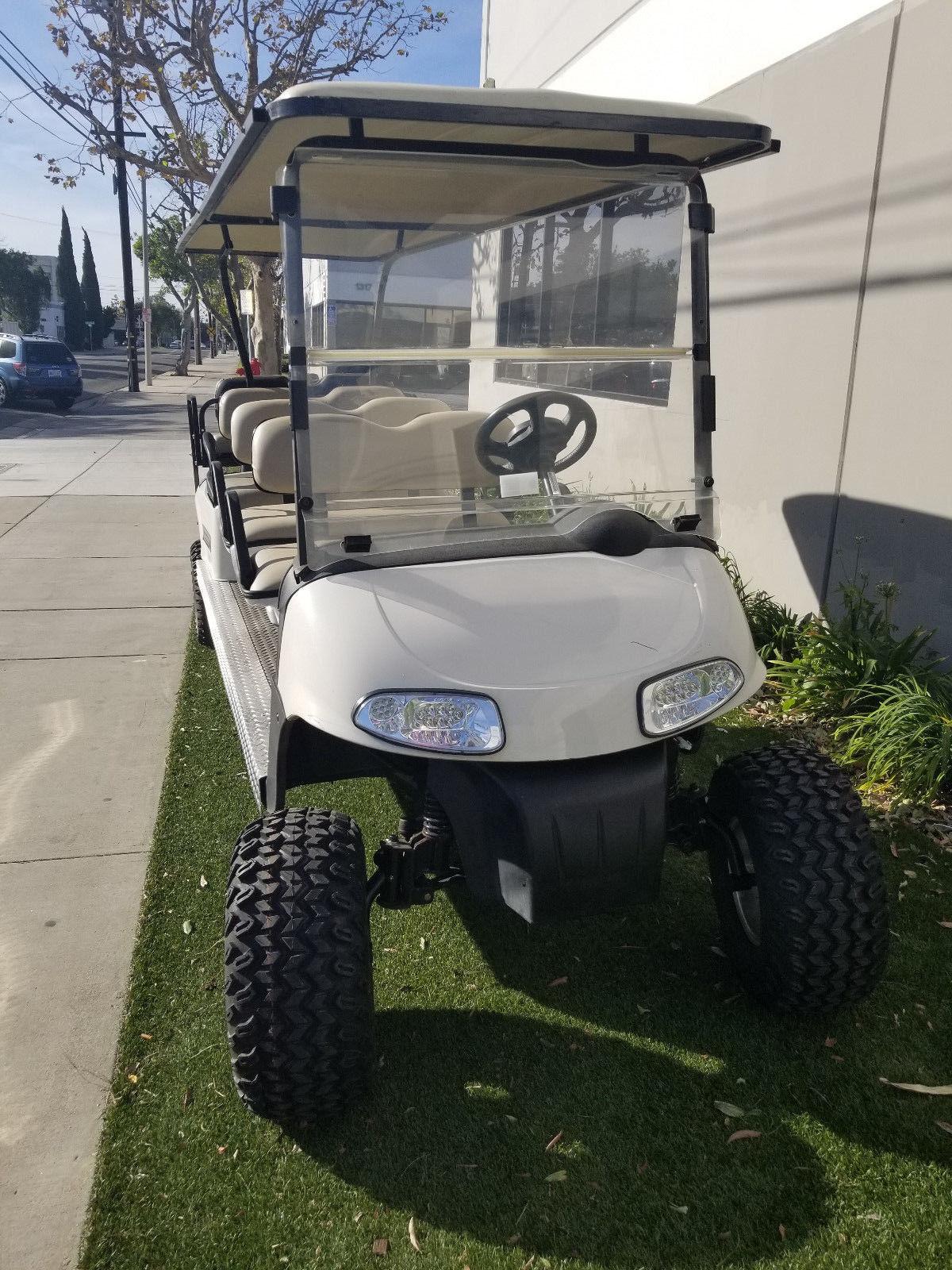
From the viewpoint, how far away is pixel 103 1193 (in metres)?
2.10

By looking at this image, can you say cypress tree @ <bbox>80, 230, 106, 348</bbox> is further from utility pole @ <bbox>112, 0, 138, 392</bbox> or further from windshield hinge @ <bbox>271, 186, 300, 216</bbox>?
windshield hinge @ <bbox>271, 186, 300, 216</bbox>

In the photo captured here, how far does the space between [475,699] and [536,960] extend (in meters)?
1.12

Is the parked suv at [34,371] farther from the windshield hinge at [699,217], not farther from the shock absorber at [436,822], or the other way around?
the shock absorber at [436,822]

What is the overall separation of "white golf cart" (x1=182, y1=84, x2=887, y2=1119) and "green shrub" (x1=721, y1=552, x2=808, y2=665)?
91.4 inches

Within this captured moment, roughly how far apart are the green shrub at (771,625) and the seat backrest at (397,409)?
2556 millimetres

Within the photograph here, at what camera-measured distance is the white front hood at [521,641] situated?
2080mm

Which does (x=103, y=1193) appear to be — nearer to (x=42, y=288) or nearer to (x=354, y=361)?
(x=354, y=361)

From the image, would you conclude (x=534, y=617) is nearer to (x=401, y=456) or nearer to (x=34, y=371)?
(x=401, y=456)

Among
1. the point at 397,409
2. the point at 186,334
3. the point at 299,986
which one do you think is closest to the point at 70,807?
the point at 299,986

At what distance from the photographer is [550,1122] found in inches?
89.7

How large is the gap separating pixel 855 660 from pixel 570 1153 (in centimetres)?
267

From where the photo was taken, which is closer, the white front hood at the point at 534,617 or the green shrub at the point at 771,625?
the white front hood at the point at 534,617

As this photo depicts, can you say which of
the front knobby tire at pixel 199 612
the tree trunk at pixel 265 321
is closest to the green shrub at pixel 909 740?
the front knobby tire at pixel 199 612

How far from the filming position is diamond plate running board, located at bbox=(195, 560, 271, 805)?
9.63ft
